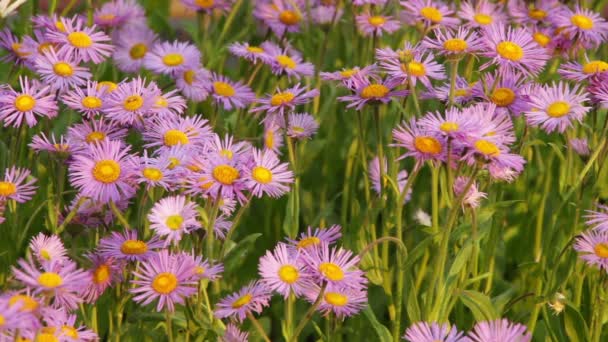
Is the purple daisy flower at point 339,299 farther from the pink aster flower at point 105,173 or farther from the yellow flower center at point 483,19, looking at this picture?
the yellow flower center at point 483,19

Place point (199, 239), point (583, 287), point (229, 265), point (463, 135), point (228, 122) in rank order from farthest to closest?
point (228, 122), point (583, 287), point (229, 265), point (199, 239), point (463, 135)

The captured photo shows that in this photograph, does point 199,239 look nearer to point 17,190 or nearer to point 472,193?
point 17,190

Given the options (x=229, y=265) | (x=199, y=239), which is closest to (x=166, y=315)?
(x=199, y=239)

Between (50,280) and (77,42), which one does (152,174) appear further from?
(77,42)

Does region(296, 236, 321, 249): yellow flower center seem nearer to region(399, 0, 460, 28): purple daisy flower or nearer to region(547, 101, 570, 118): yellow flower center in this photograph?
region(547, 101, 570, 118): yellow flower center

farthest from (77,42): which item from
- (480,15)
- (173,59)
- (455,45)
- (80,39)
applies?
(480,15)

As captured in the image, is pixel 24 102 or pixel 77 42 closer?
pixel 24 102
